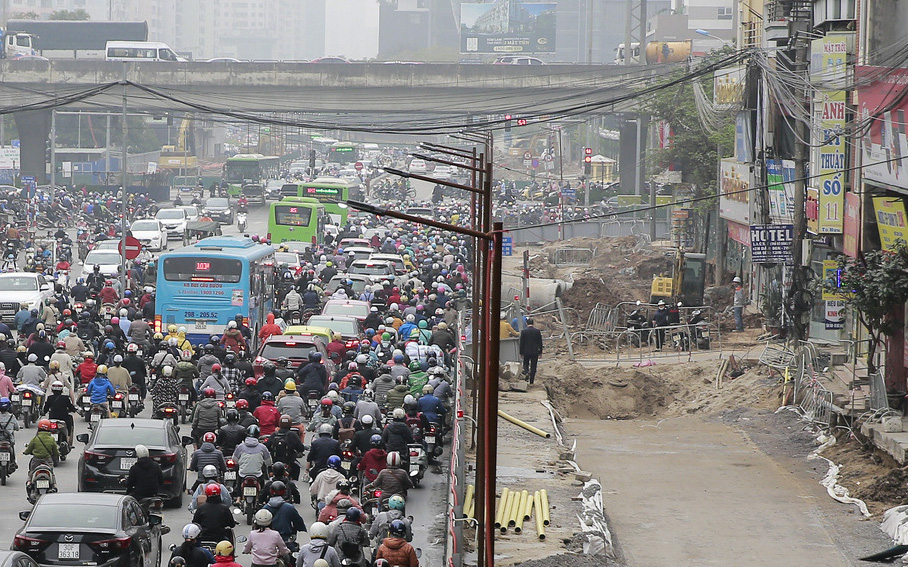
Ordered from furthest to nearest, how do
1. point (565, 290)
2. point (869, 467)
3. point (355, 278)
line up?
point (565, 290), point (355, 278), point (869, 467)

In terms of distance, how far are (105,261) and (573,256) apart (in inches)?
981

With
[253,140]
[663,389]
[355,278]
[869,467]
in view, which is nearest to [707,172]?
[355,278]

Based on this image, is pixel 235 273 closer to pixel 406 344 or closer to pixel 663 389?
pixel 406 344

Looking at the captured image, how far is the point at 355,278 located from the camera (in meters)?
40.0

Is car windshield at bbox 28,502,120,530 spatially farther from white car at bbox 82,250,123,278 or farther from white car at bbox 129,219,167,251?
white car at bbox 129,219,167,251

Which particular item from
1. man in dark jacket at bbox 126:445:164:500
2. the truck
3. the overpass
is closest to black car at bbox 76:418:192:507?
man in dark jacket at bbox 126:445:164:500

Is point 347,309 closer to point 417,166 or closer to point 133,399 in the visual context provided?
point 133,399

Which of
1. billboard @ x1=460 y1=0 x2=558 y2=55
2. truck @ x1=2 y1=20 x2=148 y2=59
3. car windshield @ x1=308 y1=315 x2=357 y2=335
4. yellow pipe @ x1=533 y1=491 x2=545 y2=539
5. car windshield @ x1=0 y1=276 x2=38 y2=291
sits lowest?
yellow pipe @ x1=533 y1=491 x2=545 y2=539

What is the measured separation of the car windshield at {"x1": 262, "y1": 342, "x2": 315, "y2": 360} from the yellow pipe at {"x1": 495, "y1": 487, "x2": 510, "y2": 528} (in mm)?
6071

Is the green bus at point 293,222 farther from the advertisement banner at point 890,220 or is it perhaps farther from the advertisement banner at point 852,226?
the advertisement banner at point 890,220

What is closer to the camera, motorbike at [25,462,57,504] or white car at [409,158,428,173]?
motorbike at [25,462,57,504]

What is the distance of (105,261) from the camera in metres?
43.6

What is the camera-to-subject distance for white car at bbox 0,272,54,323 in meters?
33.6

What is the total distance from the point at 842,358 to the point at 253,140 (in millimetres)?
161720
